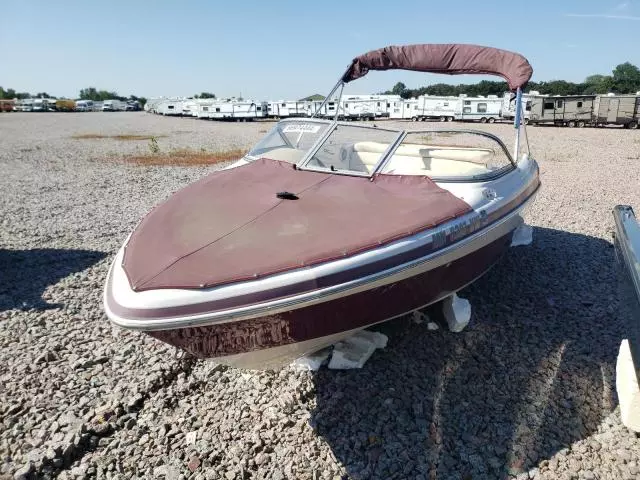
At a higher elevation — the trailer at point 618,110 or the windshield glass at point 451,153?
the windshield glass at point 451,153

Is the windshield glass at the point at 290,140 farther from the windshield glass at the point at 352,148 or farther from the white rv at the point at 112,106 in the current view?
the white rv at the point at 112,106

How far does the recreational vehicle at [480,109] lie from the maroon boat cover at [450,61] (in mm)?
26563

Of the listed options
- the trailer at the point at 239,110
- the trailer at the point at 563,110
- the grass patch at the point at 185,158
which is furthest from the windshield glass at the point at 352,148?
the trailer at the point at 239,110

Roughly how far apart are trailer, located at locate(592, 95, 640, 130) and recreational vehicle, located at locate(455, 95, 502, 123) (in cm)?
582

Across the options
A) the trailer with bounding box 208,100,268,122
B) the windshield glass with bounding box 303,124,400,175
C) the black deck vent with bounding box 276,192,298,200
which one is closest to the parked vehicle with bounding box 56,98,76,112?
the trailer with bounding box 208,100,268,122

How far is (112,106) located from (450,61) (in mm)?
74637

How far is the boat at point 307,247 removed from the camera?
2273mm

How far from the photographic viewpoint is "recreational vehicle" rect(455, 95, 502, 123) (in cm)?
2897

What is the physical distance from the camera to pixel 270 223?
2775mm

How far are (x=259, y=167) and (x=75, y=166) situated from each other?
11.1m

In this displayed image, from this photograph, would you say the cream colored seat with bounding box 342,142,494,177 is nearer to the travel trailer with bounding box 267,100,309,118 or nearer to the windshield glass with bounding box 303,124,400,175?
the windshield glass with bounding box 303,124,400,175

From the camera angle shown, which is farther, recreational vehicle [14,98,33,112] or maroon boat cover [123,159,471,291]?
recreational vehicle [14,98,33,112]

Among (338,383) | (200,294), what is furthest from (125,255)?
(338,383)

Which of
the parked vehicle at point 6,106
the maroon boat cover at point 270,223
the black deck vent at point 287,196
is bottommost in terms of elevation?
the maroon boat cover at point 270,223
